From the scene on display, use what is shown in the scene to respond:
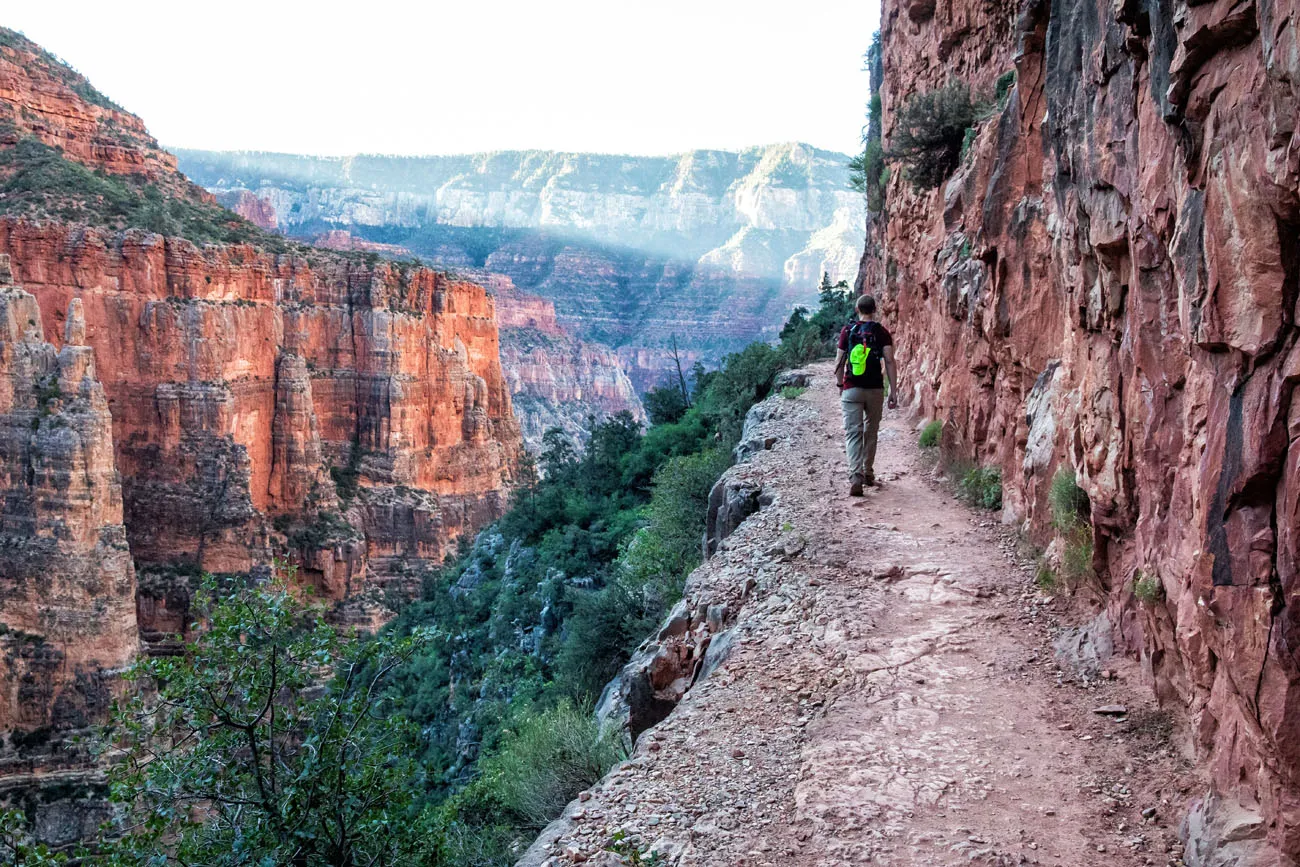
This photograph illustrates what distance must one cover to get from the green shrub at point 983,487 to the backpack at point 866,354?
118 cm

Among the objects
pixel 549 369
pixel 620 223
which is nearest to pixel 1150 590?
pixel 549 369

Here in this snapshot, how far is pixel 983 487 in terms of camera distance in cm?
778

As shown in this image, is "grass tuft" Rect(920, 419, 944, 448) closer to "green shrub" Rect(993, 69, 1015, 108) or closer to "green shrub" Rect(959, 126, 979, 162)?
"green shrub" Rect(959, 126, 979, 162)

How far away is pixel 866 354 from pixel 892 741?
14.6 feet

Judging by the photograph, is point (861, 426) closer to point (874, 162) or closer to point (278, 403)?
point (874, 162)

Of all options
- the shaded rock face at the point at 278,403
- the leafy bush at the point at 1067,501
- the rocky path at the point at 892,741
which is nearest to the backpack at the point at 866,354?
the rocky path at the point at 892,741

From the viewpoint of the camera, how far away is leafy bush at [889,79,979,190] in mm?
10008

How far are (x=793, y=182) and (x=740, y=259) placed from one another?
2341cm

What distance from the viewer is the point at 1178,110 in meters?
3.33

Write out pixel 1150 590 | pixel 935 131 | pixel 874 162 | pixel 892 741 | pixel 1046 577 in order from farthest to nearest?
pixel 874 162, pixel 935 131, pixel 1046 577, pixel 892 741, pixel 1150 590

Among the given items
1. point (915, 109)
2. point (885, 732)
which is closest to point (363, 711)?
point (885, 732)

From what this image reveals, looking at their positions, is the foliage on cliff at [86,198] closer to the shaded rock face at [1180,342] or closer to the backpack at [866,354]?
the backpack at [866,354]

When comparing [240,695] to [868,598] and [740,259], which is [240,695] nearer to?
[868,598]

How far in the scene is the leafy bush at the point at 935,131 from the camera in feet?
32.8
